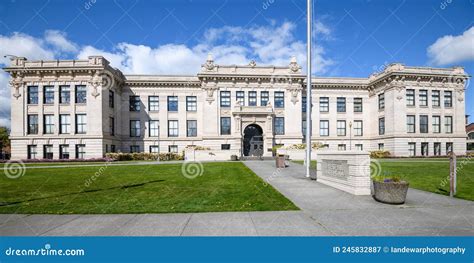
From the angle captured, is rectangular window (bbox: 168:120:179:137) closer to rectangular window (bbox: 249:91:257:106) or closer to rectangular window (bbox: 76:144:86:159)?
rectangular window (bbox: 76:144:86:159)

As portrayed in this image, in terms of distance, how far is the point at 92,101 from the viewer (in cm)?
3800

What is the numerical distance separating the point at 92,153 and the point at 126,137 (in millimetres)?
7369

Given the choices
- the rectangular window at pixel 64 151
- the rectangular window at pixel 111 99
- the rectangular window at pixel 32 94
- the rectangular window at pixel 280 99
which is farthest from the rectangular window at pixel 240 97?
the rectangular window at pixel 32 94

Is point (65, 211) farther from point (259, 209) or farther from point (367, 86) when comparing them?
point (367, 86)

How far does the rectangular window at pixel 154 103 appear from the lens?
45188 millimetres

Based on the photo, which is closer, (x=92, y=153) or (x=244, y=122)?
(x=92, y=153)

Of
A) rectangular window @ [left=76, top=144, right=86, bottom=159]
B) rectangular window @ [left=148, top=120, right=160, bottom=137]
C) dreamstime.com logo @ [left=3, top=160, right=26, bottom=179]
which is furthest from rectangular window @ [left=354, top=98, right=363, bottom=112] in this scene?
dreamstime.com logo @ [left=3, top=160, right=26, bottom=179]

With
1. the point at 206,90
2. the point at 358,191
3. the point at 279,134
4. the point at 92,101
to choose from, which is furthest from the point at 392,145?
the point at 92,101

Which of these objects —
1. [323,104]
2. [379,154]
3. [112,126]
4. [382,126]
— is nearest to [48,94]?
[112,126]

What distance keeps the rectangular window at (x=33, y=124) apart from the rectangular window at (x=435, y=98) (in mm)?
64702

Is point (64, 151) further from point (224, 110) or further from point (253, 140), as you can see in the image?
point (253, 140)

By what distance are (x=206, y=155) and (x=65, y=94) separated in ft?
79.4

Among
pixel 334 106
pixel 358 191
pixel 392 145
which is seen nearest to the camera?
pixel 358 191

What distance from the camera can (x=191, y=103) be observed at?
45812 mm
